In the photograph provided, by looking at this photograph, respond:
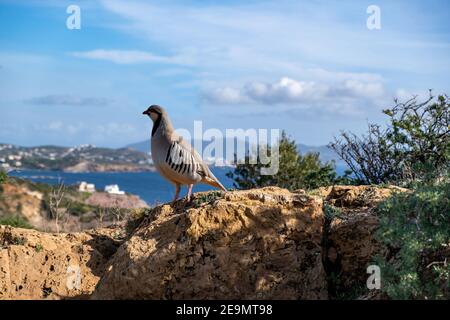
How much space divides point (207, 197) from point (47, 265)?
3.16m

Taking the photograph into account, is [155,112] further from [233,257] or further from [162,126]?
[233,257]

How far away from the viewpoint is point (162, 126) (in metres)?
11.8

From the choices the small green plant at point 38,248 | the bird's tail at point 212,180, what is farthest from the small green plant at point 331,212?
the small green plant at point 38,248

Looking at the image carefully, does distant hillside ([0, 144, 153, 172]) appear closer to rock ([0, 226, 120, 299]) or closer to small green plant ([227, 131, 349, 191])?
small green plant ([227, 131, 349, 191])

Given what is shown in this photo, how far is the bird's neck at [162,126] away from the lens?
11.7 m

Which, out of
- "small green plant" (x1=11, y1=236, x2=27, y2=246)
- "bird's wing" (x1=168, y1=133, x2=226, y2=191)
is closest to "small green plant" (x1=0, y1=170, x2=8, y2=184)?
"small green plant" (x1=11, y1=236, x2=27, y2=246)

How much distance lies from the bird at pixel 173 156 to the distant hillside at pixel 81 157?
125 m

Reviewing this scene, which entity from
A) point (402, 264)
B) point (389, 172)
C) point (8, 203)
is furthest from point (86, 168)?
point (402, 264)

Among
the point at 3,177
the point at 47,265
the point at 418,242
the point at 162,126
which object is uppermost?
the point at 162,126

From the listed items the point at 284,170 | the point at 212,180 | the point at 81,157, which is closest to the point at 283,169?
the point at 284,170

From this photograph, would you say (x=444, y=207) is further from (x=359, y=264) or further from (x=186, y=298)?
(x=186, y=298)

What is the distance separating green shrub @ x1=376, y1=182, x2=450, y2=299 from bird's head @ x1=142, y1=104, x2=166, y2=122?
4962 mm
